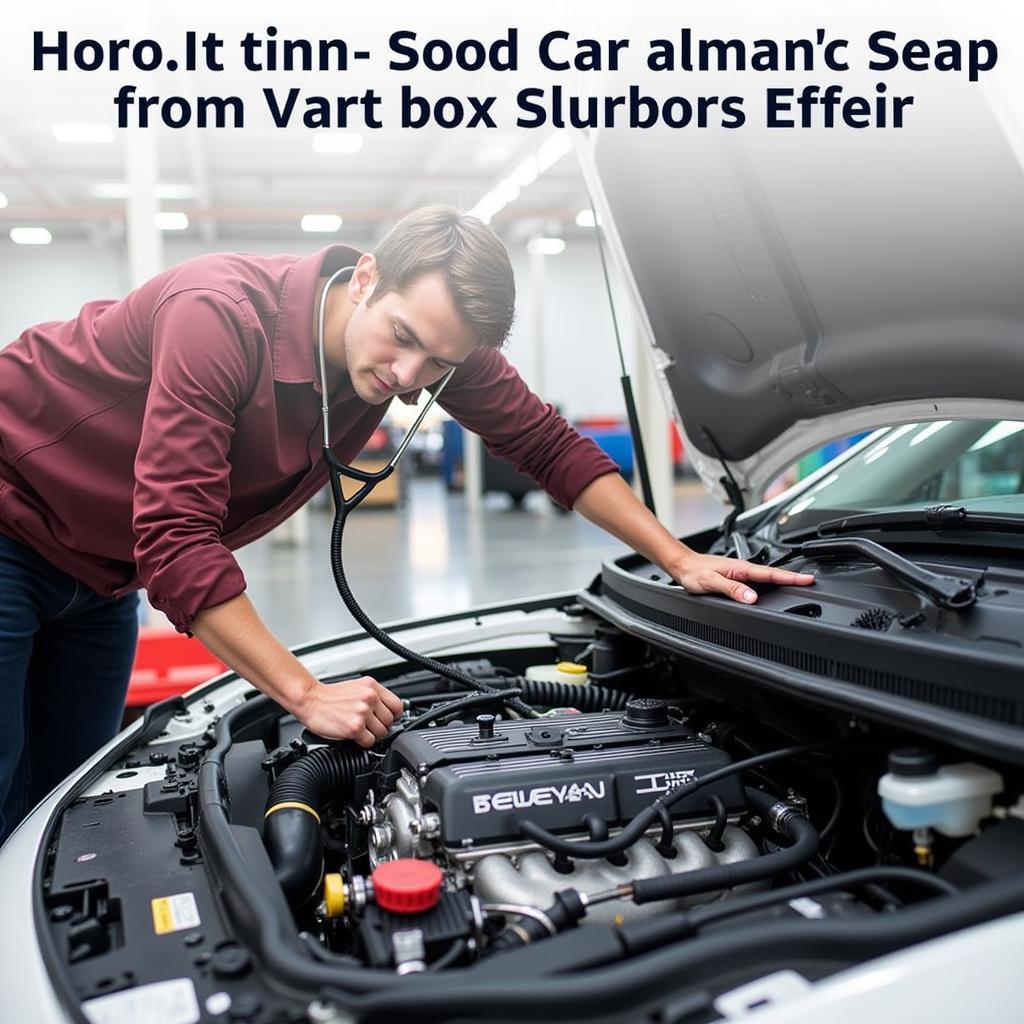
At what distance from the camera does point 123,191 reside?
12.4 m

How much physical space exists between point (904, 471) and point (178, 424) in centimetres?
139

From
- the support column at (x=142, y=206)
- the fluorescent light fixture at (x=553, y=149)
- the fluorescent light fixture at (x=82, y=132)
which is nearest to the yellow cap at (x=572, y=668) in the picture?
the support column at (x=142, y=206)

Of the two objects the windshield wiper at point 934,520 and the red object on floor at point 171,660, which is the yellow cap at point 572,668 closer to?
the windshield wiper at point 934,520

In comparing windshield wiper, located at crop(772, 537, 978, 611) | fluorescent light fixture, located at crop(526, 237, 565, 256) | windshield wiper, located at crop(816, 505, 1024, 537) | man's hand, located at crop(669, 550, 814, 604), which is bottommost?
man's hand, located at crop(669, 550, 814, 604)

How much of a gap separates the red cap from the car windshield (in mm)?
1063

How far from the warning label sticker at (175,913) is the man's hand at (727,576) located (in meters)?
0.85

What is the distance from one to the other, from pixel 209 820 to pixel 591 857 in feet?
1.55

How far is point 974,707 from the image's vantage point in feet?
3.26

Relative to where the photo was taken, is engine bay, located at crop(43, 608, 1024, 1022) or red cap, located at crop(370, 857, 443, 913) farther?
red cap, located at crop(370, 857, 443, 913)

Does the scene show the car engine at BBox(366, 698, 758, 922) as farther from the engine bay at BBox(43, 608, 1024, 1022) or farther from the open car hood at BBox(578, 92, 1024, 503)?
the open car hood at BBox(578, 92, 1024, 503)

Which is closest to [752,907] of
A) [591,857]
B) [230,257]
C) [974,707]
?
[591,857]

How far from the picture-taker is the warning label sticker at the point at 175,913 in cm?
106

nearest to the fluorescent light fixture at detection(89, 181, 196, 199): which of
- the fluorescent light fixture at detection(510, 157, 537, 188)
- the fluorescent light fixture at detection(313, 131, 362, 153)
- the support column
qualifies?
the fluorescent light fixture at detection(313, 131, 362, 153)

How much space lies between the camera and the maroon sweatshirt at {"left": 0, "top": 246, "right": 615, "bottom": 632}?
1.39m
